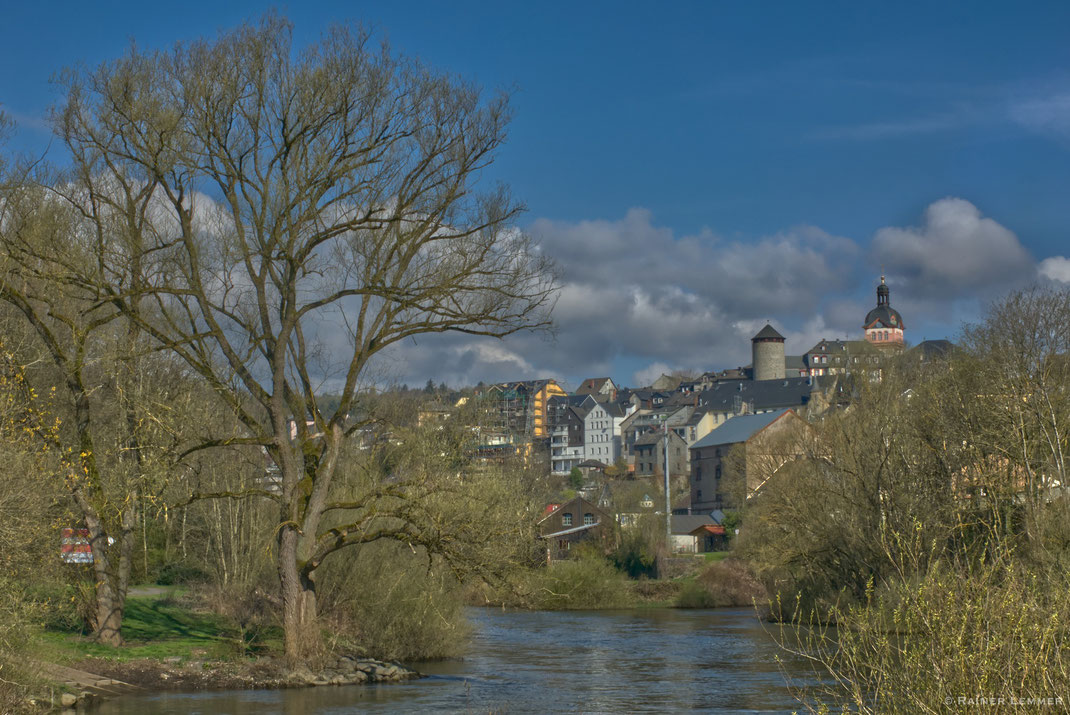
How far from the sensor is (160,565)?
1844 inches

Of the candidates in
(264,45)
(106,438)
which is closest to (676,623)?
(106,438)

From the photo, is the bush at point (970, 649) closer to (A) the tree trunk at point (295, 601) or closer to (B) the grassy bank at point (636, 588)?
(A) the tree trunk at point (295, 601)

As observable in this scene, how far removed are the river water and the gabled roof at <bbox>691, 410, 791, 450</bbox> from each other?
64.0m

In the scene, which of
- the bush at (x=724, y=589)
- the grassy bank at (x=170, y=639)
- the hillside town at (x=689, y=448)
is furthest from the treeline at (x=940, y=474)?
the grassy bank at (x=170, y=639)

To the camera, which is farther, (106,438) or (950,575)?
(106,438)

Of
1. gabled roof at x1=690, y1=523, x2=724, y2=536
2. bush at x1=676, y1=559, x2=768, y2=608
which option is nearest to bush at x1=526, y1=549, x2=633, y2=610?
bush at x1=676, y1=559, x2=768, y2=608

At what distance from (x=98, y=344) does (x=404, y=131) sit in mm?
13415

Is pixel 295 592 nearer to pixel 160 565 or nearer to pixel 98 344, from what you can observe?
pixel 98 344

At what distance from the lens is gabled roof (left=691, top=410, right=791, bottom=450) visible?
108m

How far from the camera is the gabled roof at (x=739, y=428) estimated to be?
10819cm

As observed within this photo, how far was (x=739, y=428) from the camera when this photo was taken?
11469 centimetres

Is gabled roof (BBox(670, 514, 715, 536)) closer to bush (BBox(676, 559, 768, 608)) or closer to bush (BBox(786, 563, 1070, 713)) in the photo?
bush (BBox(676, 559, 768, 608))

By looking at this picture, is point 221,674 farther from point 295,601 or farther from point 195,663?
point 295,601

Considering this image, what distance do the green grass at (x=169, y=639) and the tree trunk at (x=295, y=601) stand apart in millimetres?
1776
